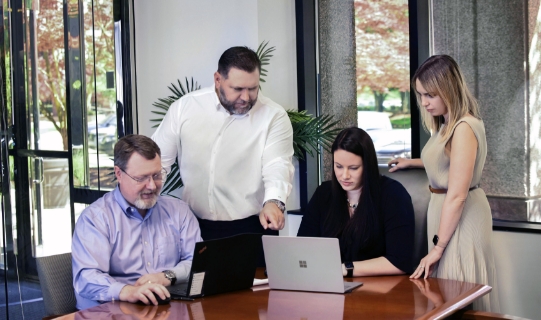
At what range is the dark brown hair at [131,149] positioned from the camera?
2613 millimetres

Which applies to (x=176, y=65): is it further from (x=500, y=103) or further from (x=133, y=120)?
(x=500, y=103)

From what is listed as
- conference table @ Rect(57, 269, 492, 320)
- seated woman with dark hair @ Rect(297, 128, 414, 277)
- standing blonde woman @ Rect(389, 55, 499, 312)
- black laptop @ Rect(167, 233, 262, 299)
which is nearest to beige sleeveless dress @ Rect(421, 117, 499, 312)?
standing blonde woman @ Rect(389, 55, 499, 312)

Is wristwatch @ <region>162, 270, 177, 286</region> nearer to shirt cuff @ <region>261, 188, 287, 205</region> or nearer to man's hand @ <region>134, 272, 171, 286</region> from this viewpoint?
man's hand @ <region>134, 272, 171, 286</region>

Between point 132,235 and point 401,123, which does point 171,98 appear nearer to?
point 401,123

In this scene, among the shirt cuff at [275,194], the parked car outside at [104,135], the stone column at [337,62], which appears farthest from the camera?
the stone column at [337,62]

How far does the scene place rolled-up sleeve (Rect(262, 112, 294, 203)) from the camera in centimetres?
313

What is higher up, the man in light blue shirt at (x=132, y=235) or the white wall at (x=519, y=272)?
the man in light blue shirt at (x=132, y=235)

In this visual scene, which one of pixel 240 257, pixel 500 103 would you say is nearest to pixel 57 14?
pixel 240 257

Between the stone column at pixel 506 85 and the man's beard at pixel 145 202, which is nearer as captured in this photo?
the man's beard at pixel 145 202

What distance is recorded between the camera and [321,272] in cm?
232

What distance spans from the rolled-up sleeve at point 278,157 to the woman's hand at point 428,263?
695 mm

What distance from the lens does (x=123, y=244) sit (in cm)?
258

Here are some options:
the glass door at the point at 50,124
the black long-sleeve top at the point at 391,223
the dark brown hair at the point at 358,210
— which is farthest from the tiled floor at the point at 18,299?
the dark brown hair at the point at 358,210

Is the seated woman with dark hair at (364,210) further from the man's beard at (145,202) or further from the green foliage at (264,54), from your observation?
the green foliage at (264,54)
